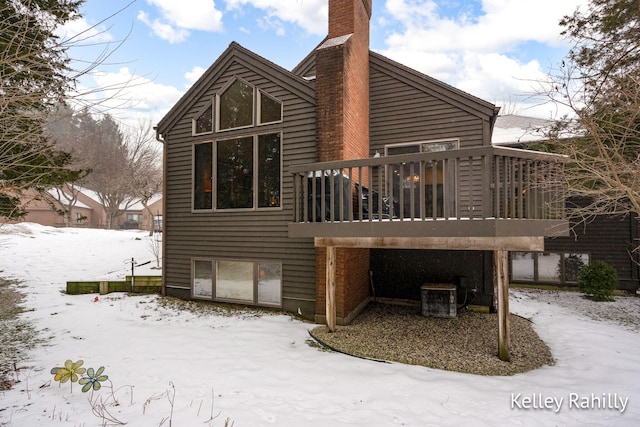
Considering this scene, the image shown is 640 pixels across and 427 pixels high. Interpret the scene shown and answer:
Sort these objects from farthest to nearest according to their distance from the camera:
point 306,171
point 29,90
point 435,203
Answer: point 306,171, point 435,203, point 29,90

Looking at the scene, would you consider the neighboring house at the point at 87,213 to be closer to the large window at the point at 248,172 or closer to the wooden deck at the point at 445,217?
the large window at the point at 248,172

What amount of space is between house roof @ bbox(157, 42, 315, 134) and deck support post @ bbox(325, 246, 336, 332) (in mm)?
3679

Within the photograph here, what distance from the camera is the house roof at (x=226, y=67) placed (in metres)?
7.61

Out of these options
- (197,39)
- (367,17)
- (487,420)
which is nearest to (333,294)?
(487,420)

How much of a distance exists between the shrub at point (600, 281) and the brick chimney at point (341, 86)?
8373 mm

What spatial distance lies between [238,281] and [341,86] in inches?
215

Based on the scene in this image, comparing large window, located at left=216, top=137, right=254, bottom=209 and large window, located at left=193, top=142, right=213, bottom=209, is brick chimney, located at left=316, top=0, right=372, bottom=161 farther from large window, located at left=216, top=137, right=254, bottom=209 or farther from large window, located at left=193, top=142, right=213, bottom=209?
large window, located at left=193, top=142, right=213, bottom=209

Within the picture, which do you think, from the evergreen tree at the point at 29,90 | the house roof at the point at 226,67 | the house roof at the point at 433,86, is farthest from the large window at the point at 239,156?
the evergreen tree at the point at 29,90

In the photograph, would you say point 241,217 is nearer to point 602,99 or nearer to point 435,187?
point 435,187

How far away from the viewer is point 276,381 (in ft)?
14.3

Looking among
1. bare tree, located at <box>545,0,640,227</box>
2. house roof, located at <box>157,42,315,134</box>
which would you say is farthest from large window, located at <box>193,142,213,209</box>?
bare tree, located at <box>545,0,640,227</box>

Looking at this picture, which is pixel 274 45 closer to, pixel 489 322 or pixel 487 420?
pixel 489 322

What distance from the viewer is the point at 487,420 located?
345 cm

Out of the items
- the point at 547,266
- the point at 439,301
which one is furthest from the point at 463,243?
the point at 547,266
